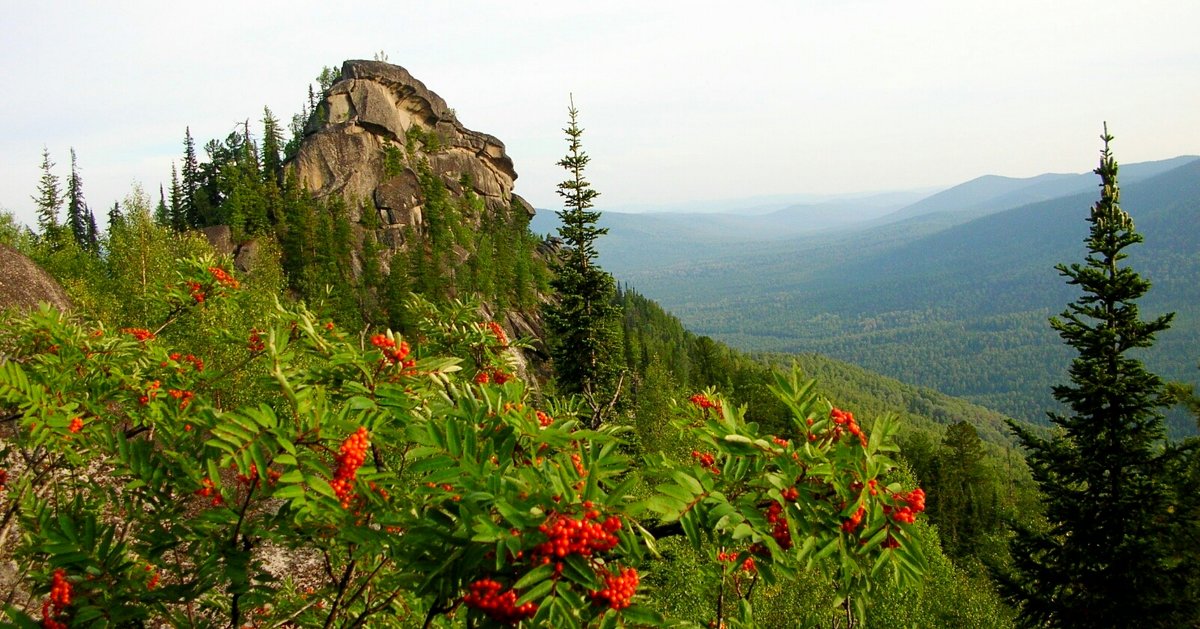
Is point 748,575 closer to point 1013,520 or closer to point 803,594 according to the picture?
point 1013,520

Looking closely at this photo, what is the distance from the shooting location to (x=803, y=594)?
1759 centimetres

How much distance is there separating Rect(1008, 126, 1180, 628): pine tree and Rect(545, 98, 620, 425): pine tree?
14227 millimetres

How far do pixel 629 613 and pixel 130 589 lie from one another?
2.34m

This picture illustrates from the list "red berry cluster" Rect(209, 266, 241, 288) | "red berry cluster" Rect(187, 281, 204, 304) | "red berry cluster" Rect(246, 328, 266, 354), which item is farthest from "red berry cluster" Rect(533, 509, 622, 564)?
"red berry cluster" Rect(187, 281, 204, 304)

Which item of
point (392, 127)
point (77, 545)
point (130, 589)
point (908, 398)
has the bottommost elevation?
point (908, 398)

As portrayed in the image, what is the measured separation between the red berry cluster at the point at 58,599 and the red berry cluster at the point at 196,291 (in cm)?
365

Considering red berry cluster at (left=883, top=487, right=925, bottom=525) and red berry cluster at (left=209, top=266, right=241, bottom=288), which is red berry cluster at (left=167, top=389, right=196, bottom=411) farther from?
red berry cluster at (left=883, top=487, right=925, bottom=525)

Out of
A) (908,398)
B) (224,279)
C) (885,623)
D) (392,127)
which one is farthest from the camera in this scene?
Answer: (908,398)

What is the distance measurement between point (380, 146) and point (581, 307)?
51.1m

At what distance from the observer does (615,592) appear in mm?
2090

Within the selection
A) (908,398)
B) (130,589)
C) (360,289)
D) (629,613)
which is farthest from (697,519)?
(908,398)

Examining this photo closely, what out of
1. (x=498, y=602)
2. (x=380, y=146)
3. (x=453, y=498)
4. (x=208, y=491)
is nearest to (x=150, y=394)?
(x=208, y=491)

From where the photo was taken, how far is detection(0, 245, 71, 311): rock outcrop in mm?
15500

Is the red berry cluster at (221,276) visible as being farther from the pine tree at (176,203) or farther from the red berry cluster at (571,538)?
the pine tree at (176,203)
